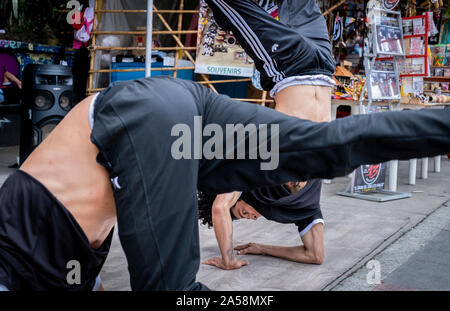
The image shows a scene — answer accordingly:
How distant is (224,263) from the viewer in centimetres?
286

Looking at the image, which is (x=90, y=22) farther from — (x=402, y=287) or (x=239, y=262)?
(x=402, y=287)

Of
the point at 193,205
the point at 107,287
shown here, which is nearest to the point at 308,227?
the point at 107,287

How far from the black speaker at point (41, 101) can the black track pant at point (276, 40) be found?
2.83m

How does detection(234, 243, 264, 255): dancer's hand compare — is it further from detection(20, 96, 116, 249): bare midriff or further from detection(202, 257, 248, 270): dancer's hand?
detection(20, 96, 116, 249): bare midriff

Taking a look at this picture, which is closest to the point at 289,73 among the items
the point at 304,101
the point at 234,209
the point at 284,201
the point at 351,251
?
the point at 304,101

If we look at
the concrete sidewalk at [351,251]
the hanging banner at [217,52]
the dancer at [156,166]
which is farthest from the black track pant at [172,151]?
the hanging banner at [217,52]

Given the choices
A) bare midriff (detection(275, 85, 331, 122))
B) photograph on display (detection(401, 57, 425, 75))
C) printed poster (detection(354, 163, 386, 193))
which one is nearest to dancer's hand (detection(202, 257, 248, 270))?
bare midriff (detection(275, 85, 331, 122))

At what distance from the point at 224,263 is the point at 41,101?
3.23 metres

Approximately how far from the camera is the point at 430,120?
1026 mm

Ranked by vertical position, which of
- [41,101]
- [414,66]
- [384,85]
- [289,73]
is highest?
[414,66]

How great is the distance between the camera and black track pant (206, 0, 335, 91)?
2795 mm

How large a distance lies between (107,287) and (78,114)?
1.56 m

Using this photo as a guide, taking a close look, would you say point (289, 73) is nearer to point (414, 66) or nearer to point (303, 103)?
point (303, 103)

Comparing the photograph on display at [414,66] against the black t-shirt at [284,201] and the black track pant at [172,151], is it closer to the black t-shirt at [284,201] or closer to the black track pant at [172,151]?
the black t-shirt at [284,201]
